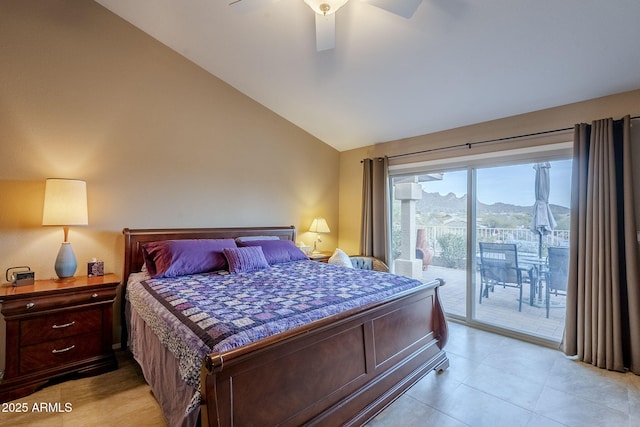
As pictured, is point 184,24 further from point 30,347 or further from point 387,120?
point 30,347

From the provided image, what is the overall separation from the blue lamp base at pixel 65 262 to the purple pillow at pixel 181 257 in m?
0.54

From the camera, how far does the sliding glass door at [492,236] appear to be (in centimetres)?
317

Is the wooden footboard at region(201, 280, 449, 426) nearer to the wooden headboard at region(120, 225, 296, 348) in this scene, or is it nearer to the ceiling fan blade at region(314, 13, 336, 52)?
the ceiling fan blade at region(314, 13, 336, 52)

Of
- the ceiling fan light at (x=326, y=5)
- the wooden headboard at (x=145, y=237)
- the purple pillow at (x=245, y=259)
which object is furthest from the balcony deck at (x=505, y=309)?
the ceiling fan light at (x=326, y=5)

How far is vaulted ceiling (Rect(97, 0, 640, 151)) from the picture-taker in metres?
2.23

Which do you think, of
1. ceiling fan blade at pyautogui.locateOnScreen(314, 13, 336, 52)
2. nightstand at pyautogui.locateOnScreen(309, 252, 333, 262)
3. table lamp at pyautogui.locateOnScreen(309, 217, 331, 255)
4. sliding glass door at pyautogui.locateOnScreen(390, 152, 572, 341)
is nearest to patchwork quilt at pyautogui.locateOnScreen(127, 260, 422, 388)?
nightstand at pyautogui.locateOnScreen(309, 252, 333, 262)

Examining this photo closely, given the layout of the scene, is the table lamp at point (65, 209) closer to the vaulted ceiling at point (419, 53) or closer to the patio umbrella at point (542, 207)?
the vaulted ceiling at point (419, 53)

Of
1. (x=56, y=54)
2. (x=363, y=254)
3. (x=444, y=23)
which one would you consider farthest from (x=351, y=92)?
(x=56, y=54)

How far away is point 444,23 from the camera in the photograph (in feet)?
7.84

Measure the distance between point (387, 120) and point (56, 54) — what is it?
3.38 metres

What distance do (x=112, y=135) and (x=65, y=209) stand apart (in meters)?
0.88

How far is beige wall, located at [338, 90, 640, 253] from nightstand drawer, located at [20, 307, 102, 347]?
337 cm

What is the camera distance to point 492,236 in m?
3.56

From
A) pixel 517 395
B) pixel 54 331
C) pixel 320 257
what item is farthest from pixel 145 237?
pixel 517 395
